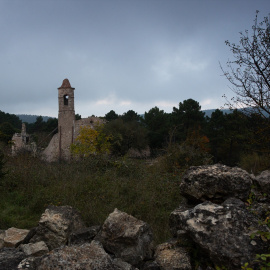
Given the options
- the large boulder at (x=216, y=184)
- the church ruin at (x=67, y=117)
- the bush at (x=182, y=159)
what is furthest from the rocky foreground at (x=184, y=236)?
the church ruin at (x=67, y=117)

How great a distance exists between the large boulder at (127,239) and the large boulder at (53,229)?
0.99 m

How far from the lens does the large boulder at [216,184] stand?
13.0 ft

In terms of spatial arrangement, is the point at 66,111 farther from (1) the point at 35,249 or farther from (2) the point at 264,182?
(2) the point at 264,182

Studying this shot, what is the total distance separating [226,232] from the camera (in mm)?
2900

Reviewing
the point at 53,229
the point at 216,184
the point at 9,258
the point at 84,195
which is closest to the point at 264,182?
the point at 216,184

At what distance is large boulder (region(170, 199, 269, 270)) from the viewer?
2.75 metres

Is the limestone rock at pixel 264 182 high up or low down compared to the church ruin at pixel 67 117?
down

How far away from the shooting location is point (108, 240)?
3746 millimetres

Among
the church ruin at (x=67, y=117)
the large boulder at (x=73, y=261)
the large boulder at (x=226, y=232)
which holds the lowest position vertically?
the large boulder at (x=73, y=261)

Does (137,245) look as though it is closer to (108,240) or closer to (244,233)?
(108,240)

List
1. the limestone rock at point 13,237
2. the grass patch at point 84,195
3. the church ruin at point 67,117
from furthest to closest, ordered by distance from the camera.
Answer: the church ruin at point 67,117, the grass patch at point 84,195, the limestone rock at point 13,237

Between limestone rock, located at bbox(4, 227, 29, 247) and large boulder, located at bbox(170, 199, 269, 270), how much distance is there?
2.91 metres

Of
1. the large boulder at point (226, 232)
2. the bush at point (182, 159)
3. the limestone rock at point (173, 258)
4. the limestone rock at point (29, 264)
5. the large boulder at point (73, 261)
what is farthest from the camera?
the bush at point (182, 159)

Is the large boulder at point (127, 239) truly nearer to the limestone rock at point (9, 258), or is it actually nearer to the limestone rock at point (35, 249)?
the limestone rock at point (35, 249)
